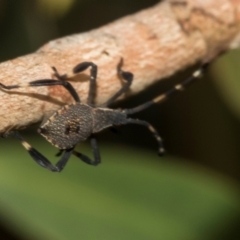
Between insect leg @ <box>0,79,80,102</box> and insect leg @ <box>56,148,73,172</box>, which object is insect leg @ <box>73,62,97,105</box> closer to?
insect leg @ <box>0,79,80,102</box>

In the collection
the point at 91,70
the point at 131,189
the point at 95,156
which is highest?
the point at 91,70

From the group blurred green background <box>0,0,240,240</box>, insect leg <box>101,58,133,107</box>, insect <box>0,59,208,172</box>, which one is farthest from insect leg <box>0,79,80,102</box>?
blurred green background <box>0,0,240,240</box>

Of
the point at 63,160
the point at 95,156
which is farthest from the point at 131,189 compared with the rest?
the point at 63,160

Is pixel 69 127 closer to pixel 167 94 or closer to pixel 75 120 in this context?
pixel 75 120

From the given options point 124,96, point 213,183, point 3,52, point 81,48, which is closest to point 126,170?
point 213,183

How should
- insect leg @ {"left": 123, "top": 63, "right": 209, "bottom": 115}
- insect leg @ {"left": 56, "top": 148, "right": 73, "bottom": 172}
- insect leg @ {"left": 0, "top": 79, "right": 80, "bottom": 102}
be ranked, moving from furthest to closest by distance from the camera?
insect leg @ {"left": 123, "top": 63, "right": 209, "bottom": 115}, insect leg @ {"left": 56, "top": 148, "right": 73, "bottom": 172}, insect leg @ {"left": 0, "top": 79, "right": 80, "bottom": 102}
